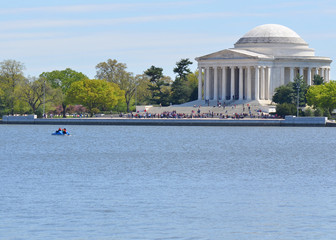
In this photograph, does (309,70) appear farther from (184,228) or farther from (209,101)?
(184,228)

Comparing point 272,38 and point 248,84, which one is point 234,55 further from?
point 272,38

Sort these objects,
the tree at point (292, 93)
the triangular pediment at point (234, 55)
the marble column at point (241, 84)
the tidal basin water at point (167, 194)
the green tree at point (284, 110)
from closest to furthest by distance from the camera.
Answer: the tidal basin water at point (167, 194), the green tree at point (284, 110), the tree at point (292, 93), the triangular pediment at point (234, 55), the marble column at point (241, 84)

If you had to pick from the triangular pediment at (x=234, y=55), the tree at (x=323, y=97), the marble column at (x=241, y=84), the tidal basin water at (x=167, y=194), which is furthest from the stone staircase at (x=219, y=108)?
the tidal basin water at (x=167, y=194)

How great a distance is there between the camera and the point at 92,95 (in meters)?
179

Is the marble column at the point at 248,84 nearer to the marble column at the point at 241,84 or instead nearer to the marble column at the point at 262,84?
the marble column at the point at 241,84

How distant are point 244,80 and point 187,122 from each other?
4074 cm

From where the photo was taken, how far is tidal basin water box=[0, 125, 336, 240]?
40.2 m

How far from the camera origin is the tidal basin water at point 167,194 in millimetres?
40250

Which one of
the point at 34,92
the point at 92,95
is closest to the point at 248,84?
Answer: the point at 92,95

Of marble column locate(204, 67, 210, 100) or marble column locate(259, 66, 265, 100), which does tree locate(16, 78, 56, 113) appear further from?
marble column locate(259, 66, 265, 100)

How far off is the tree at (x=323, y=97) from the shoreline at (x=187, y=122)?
27.8 feet

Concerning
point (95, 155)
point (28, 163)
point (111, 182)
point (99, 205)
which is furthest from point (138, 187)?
point (95, 155)

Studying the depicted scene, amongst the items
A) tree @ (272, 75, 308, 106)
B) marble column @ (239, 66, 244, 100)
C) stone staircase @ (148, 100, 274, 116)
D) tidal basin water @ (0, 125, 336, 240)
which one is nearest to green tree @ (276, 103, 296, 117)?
stone staircase @ (148, 100, 274, 116)

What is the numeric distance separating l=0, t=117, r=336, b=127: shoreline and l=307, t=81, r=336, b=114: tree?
334 inches
